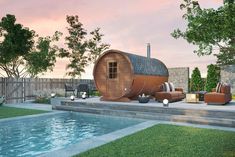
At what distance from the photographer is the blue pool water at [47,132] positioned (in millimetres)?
7254

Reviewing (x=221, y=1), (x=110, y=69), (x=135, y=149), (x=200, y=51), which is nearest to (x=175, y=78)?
(x=200, y=51)

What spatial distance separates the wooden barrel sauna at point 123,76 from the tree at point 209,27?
251 inches

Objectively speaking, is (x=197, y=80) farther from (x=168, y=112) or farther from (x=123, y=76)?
(x=168, y=112)

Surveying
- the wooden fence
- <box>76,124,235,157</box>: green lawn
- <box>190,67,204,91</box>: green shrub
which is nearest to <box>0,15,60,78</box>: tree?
the wooden fence

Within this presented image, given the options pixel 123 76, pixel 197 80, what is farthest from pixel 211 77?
pixel 123 76

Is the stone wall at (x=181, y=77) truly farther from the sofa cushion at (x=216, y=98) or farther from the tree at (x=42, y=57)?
the tree at (x=42, y=57)

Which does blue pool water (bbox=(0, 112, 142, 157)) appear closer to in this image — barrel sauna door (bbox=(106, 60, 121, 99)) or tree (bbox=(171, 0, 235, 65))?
barrel sauna door (bbox=(106, 60, 121, 99))

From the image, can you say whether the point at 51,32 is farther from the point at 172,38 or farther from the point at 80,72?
the point at 172,38

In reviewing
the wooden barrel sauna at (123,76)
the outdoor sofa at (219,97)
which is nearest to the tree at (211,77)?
the wooden barrel sauna at (123,76)

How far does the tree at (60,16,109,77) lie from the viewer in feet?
111

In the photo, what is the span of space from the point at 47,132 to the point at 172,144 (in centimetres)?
462

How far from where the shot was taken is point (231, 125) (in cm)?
984

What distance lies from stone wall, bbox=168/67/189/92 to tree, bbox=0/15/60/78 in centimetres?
1485

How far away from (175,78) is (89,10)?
12.3 metres
